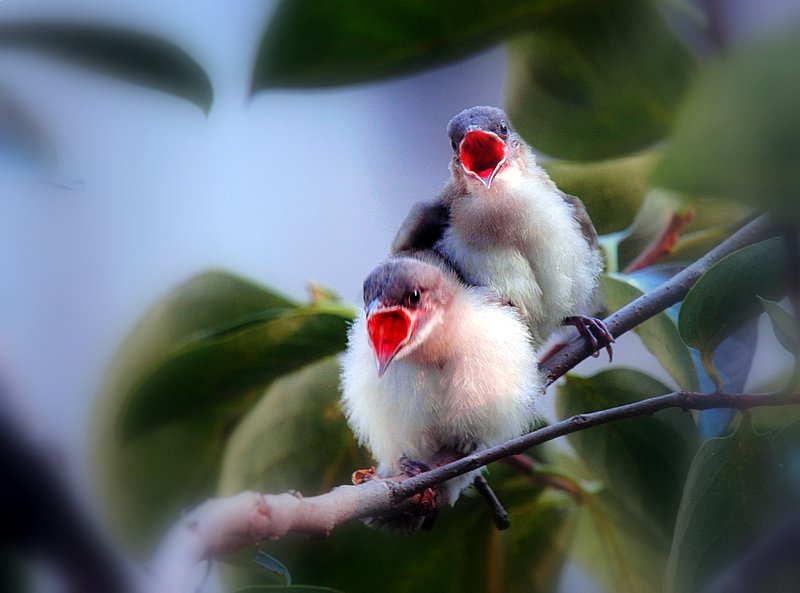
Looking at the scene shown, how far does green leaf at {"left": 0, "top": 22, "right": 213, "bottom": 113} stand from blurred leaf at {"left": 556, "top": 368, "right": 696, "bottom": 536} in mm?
222

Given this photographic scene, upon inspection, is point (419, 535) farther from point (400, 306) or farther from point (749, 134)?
point (749, 134)

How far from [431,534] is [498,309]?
0.33ft

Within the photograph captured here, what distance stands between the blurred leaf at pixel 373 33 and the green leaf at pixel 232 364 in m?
0.10

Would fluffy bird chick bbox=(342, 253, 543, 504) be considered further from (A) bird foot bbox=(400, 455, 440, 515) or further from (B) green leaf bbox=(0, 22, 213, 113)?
(B) green leaf bbox=(0, 22, 213, 113)

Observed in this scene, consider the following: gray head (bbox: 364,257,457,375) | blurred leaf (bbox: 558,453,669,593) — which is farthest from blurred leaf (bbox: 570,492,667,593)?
gray head (bbox: 364,257,457,375)

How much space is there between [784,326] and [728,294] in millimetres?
30

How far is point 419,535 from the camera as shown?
0.36 m

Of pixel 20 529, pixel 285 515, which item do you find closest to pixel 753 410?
pixel 285 515

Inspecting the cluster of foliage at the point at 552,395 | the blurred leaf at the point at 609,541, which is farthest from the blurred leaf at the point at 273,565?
the blurred leaf at the point at 609,541

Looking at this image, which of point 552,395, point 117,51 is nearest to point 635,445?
point 552,395

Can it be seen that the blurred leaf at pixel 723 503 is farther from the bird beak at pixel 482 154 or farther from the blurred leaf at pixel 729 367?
the bird beak at pixel 482 154

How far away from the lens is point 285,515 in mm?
297

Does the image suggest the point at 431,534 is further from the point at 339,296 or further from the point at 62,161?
the point at 62,161

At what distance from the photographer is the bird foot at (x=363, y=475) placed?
1.16 feet
